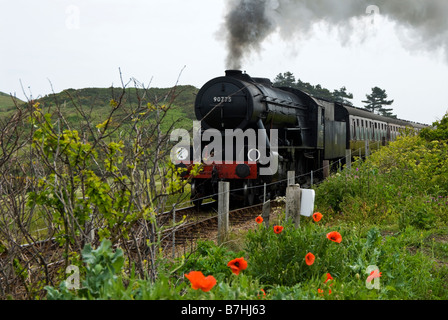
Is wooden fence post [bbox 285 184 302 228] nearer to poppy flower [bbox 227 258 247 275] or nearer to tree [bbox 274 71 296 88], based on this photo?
poppy flower [bbox 227 258 247 275]

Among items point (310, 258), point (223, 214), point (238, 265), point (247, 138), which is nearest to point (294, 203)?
point (223, 214)

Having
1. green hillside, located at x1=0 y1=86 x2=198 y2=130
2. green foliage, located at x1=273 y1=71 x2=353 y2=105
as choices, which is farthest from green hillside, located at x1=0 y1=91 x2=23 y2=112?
green foliage, located at x1=273 y1=71 x2=353 y2=105

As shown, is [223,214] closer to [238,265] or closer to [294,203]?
[294,203]

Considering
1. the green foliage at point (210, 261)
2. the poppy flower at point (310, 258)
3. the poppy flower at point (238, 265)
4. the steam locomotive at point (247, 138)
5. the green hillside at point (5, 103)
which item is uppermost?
the green hillside at point (5, 103)

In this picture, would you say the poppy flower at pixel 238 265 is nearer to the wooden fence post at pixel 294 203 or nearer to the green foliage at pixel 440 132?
the wooden fence post at pixel 294 203

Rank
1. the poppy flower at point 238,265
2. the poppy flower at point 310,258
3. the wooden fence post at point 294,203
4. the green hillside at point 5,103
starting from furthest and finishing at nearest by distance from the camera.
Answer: the green hillside at point 5,103
the wooden fence post at point 294,203
the poppy flower at point 310,258
the poppy flower at point 238,265

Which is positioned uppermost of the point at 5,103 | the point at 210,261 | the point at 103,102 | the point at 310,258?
the point at 103,102

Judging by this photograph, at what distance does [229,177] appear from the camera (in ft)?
39.5

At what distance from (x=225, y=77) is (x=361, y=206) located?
203 inches

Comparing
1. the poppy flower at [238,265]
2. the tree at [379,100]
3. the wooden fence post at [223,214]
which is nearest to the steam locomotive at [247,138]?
the wooden fence post at [223,214]

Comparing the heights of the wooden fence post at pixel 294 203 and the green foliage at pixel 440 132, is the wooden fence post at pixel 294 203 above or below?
below

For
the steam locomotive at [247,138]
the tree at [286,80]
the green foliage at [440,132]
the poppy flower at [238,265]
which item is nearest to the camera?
the poppy flower at [238,265]
